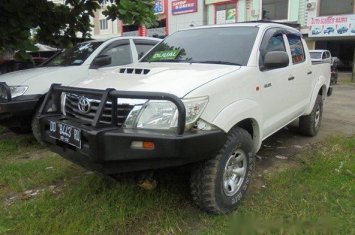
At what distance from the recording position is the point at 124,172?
9.64ft

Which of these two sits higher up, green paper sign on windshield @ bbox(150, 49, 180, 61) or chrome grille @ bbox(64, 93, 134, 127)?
green paper sign on windshield @ bbox(150, 49, 180, 61)

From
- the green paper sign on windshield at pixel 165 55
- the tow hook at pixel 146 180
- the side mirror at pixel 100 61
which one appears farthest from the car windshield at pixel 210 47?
the side mirror at pixel 100 61

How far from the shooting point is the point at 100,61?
19.2 ft

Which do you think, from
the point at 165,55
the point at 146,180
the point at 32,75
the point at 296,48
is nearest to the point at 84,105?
the point at 146,180

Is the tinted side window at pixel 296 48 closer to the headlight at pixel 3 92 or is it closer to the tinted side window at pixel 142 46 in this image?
the tinted side window at pixel 142 46

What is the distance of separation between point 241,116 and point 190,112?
67 centimetres

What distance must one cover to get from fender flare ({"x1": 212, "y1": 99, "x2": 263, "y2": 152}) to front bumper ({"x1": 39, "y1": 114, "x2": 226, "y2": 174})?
0.13 m

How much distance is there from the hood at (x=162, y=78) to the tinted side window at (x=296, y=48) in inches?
68.6

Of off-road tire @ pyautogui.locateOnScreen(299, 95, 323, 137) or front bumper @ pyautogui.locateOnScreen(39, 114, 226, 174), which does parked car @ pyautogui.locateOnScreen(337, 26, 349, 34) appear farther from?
front bumper @ pyautogui.locateOnScreen(39, 114, 226, 174)

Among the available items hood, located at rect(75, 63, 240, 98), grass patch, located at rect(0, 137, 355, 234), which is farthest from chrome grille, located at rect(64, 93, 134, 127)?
grass patch, located at rect(0, 137, 355, 234)

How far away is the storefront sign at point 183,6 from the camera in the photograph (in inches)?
1244

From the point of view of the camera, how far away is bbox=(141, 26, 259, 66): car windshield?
3887 millimetres

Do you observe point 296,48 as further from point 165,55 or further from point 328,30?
point 328,30

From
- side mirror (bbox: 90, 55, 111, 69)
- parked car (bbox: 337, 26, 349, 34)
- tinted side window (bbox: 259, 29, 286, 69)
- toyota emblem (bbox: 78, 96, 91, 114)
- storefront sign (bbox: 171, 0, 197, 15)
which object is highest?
storefront sign (bbox: 171, 0, 197, 15)
